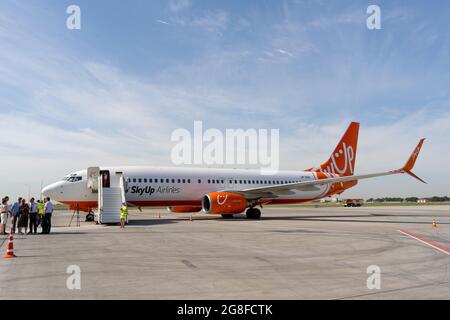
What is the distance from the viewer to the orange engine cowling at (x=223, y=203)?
2839 cm

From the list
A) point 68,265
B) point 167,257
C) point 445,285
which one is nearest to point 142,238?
point 167,257

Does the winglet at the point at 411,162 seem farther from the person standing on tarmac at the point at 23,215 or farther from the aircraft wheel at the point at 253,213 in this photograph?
the person standing on tarmac at the point at 23,215

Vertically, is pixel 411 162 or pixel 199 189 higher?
pixel 411 162

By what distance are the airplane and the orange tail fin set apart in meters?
3.47

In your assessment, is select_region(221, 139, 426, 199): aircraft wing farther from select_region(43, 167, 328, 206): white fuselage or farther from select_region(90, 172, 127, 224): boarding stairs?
select_region(90, 172, 127, 224): boarding stairs

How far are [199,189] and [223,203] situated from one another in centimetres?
298

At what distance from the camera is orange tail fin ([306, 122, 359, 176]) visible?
39.6m

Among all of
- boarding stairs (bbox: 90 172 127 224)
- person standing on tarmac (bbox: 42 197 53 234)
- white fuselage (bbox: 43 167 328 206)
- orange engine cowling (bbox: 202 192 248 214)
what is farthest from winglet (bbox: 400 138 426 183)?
person standing on tarmac (bbox: 42 197 53 234)

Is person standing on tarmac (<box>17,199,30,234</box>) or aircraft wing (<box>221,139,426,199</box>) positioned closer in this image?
person standing on tarmac (<box>17,199,30,234</box>)

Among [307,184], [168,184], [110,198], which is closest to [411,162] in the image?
[307,184]

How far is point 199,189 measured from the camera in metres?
30.8

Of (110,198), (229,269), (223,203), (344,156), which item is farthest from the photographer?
(344,156)

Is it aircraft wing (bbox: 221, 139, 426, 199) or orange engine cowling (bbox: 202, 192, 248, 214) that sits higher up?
aircraft wing (bbox: 221, 139, 426, 199)

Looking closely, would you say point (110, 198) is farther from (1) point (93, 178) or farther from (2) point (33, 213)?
(2) point (33, 213)
